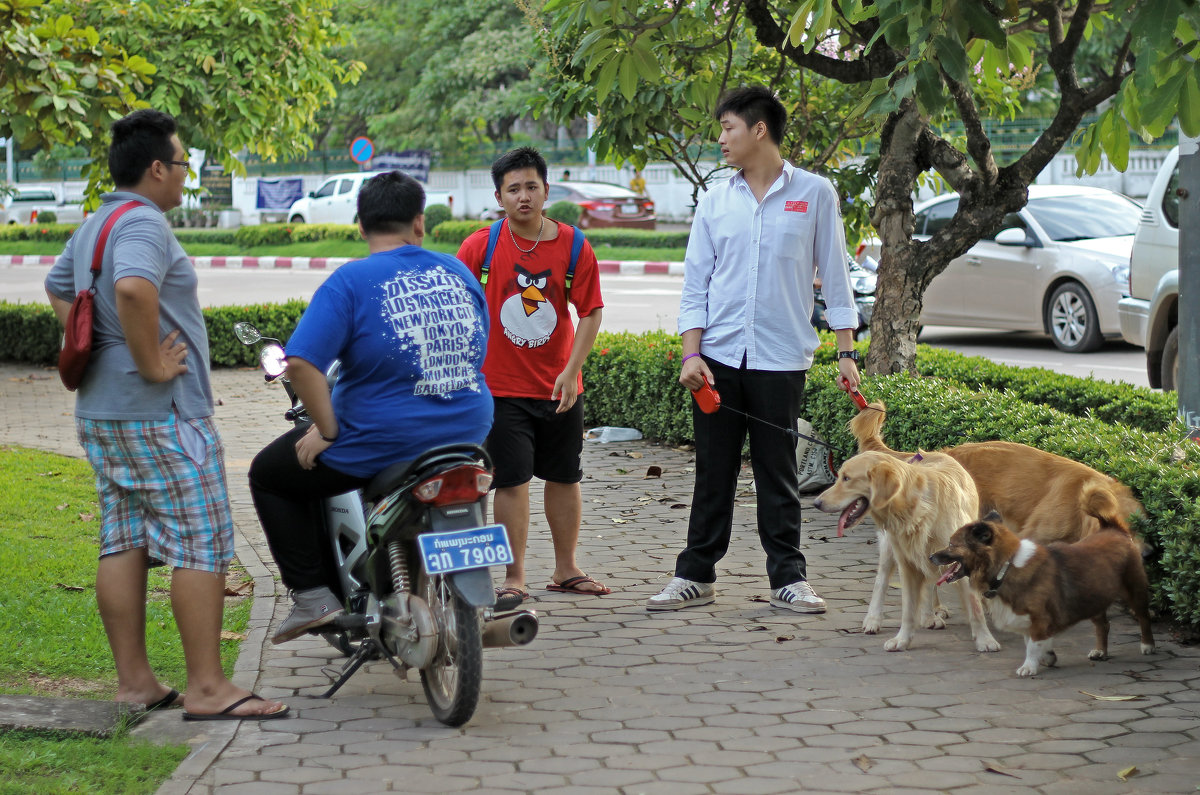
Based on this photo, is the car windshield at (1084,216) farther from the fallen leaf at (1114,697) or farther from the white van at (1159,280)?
the fallen leaf at (1114,697)

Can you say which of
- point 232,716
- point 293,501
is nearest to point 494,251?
point 293,501

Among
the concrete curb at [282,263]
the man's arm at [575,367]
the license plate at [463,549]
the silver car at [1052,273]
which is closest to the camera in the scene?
the license plate at [463,549]

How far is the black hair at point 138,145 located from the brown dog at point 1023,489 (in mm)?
2980

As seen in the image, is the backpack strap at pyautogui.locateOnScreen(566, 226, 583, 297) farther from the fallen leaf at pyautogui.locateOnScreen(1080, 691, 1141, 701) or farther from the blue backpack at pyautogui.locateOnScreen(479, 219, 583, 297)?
the fallen leaf at pyautogui.locateOnScreen(1080, 691, 1141, 701)

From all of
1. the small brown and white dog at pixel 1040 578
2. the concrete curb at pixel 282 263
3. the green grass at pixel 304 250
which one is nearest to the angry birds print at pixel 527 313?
the small brown and white dog at pixel 1040 578

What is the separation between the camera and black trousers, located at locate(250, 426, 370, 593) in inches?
174

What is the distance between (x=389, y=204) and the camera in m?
4.42

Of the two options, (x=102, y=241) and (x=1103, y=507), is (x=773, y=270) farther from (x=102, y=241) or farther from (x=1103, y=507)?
(x=102, y=241)

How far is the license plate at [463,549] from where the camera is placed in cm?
406

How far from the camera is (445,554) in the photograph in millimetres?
4078

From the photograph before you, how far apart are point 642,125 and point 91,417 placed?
5.23 meters

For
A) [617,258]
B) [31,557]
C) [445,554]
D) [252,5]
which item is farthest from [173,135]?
[617,258]

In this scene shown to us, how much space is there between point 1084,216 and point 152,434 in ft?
41.2

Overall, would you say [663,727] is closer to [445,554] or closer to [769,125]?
[445,554]
